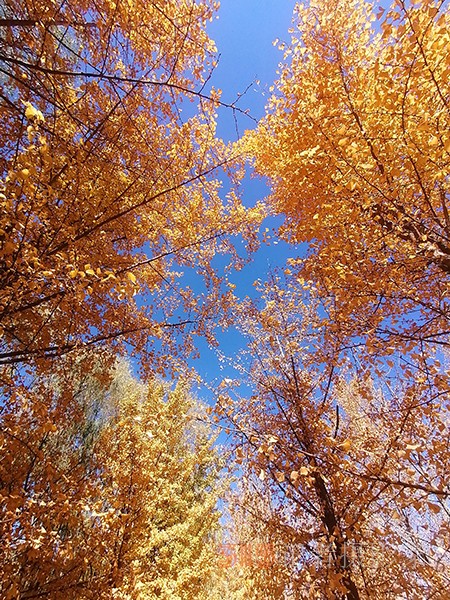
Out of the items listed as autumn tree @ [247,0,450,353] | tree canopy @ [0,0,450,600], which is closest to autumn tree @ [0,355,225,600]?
tree canopy @ [0,0,450,600]

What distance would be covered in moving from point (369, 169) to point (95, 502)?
465 cm

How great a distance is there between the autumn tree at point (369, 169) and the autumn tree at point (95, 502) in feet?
7.58

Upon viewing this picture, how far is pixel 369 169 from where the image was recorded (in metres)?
3.12

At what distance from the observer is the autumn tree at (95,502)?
2.80m

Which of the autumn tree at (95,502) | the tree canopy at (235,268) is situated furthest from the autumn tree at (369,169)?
the autumn tree at (95,502)

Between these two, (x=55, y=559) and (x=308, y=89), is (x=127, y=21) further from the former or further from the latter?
(x=55, y=559)

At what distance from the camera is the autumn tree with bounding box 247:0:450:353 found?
8.57 ft

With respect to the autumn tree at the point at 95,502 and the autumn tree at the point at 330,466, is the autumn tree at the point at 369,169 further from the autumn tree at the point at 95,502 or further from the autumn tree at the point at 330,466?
the autumn tree at the point at 95,502

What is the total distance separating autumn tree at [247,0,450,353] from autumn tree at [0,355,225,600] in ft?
7.58

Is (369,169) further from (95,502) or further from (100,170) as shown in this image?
(95,502)

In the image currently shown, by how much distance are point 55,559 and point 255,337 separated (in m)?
4.35

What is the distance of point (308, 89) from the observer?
4.52 meters

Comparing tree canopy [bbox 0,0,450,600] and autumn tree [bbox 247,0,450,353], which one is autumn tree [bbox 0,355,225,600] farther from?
autumn tree [bbox 247,0,450,353]

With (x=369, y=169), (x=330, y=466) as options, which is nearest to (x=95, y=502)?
(x=330, y=466)
